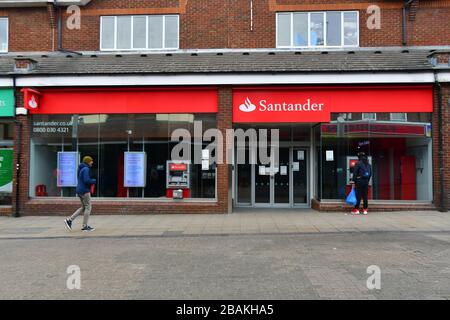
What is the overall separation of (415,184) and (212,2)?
9.17 m

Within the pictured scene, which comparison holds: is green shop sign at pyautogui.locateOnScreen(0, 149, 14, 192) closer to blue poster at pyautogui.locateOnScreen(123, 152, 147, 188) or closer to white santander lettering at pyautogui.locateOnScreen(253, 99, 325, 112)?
blue poster at pyautogui.locateOnScreen(123, 152, 147, 188)

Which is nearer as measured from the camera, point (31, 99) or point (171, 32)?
point (31, 99)

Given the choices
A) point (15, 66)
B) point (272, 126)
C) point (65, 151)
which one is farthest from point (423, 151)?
point (15, 66)

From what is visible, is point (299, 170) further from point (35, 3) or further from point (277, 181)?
point (35, 3)

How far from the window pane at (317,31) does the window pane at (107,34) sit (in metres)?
7.24

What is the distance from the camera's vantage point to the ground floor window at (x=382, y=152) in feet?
45.5

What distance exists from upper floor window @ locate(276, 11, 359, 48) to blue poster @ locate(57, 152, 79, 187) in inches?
314

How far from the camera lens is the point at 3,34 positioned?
54.4 feet

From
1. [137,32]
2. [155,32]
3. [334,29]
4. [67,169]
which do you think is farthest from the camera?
[137,32]

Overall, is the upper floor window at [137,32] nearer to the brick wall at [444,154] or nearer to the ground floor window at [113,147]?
the ground floor window at [113,147]

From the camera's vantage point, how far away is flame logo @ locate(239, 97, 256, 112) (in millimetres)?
13938

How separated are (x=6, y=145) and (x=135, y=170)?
14.2 feet

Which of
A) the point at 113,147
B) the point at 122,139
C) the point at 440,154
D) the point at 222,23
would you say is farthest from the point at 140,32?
the point at 440,154

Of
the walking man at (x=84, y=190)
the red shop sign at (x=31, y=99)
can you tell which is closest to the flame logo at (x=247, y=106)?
the walking man at (x=84, y=190)
